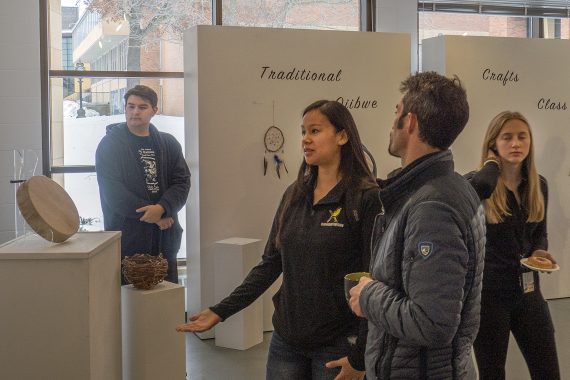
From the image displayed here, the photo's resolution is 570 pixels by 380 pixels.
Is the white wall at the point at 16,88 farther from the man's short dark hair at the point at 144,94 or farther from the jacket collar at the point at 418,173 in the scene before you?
the jacket collar at the point at 418,173

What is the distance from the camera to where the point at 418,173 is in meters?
1.65

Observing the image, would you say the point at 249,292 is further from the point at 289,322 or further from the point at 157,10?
the point at 157,10

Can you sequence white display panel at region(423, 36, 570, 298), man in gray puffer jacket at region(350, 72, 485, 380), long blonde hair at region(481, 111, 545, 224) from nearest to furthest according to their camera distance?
man in gray puffer jacket at region(350, 72, 485, 380) < long blonde hair at region(481, 111, 545, 224) < white display panel at region(423, 36, 570, 298)

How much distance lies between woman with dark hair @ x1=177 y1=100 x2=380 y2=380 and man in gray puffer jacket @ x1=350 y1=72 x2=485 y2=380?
38cm

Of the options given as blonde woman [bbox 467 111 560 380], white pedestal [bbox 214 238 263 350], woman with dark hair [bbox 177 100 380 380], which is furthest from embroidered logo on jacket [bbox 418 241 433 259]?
white pedestal [bbox 214 238 263 350]

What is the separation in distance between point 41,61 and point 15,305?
3.66 m

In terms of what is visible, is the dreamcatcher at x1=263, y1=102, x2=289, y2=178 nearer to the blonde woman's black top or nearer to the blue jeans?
the blonde woman's black top

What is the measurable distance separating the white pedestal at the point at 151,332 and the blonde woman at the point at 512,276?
4.20 feet

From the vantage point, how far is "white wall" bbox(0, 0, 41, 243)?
542 centimetres

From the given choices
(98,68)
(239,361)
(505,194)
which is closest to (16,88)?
(98,68)

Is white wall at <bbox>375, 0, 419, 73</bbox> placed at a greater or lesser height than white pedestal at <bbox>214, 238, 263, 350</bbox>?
greater

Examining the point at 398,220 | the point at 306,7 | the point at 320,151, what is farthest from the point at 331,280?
the point at 306,7

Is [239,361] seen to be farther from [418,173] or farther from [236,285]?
[418,173]

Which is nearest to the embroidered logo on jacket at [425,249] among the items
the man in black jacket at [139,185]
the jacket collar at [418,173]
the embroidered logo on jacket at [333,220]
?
the jacket collar at [418,173]
